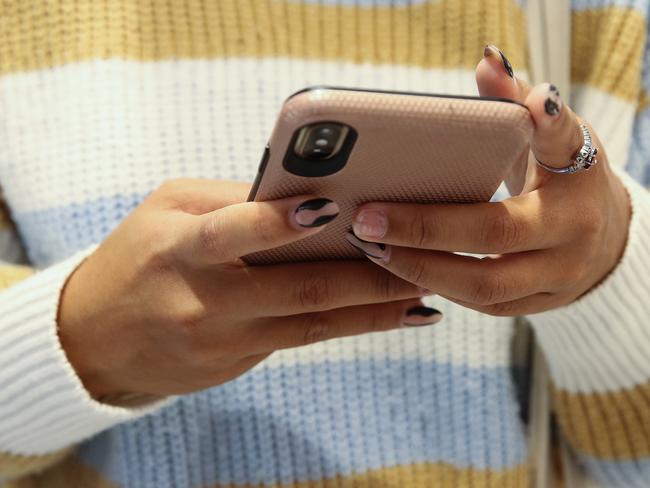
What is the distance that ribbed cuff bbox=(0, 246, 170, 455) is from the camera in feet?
1.53

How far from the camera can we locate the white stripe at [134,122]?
0.55 m

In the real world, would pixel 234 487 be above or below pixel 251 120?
below

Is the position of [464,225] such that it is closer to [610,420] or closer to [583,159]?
[583,159]

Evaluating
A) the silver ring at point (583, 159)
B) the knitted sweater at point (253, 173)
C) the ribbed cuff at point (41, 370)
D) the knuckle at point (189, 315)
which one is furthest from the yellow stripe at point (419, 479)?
the silver ring at point (583, 159)

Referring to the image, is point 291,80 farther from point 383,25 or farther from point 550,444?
point 550,444

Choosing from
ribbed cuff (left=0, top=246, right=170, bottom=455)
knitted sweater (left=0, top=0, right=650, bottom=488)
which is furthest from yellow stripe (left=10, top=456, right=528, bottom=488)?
ribbed cuff (left=0, top=246, right=170, bottom=455)

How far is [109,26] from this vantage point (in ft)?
1.82

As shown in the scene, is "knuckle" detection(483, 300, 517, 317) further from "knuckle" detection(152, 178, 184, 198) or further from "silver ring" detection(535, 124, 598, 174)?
"knuckle" detection(152, 178, 184, 198)

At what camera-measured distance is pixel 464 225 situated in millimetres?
348

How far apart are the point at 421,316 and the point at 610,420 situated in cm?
23

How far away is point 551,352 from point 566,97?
214 millimetres

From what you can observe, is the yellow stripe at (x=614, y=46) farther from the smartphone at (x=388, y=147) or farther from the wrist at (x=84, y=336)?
the wrist at (x=84, y=336)

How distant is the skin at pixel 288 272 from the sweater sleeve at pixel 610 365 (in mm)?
21

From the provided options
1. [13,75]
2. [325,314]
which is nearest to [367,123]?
[325,314]
